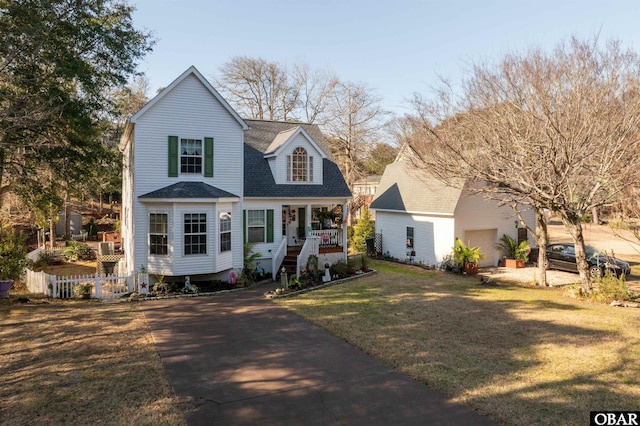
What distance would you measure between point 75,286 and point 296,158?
11.0 metres

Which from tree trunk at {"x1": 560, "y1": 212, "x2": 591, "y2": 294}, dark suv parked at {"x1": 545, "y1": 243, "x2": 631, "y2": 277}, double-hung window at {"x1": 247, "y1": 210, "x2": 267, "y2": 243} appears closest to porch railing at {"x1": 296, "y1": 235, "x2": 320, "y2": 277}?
double-hung window at {"x1": 247, "y1": 210, "x2": 267, "y2": 243}

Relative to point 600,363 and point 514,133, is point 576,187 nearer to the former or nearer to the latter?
point 514,133

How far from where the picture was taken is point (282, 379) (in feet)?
25.9

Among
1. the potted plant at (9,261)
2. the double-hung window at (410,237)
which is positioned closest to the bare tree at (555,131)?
the double-hung window at (410,237)

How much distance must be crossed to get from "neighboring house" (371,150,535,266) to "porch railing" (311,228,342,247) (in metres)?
5.59

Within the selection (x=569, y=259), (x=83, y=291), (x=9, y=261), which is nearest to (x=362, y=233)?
(x=569, y=259)

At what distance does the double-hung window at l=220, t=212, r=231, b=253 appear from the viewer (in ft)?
55.7

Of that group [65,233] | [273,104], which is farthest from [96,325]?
[273,104]

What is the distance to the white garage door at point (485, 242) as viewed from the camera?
2291 centimetres

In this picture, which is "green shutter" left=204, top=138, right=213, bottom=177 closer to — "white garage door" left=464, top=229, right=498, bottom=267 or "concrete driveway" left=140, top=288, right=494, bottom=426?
"concrete driveway" left=140, top=288, right=494, bottom=426

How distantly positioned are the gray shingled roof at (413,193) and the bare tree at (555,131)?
5.13 metres

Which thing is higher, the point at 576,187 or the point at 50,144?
the point at 50,144

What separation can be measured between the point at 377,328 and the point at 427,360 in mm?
2465

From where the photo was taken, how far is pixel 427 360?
8.78 m
